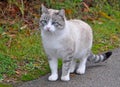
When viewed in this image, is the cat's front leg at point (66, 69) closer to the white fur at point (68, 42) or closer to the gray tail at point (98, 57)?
the white fur at point (68, 42)

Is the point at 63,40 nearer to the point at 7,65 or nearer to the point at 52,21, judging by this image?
the point at 52,21

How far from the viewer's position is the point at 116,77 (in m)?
6.36

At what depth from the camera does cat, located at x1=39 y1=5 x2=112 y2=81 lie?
5.73 metres

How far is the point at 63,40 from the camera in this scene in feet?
19.1

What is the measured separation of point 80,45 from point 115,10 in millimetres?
4588

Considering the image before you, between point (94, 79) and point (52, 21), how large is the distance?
47.4 inches

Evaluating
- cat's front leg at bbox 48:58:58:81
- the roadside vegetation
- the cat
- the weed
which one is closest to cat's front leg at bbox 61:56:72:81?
the cat

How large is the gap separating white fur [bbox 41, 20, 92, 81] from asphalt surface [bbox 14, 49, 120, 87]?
114 millimetres

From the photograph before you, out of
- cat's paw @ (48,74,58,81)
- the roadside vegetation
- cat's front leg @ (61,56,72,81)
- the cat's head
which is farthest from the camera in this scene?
the roadside vegetation

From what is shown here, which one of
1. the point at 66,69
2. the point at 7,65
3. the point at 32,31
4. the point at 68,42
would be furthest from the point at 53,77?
the point at 32,31

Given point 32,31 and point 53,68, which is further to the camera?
point 32,31

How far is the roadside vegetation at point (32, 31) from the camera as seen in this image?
6.55 metres

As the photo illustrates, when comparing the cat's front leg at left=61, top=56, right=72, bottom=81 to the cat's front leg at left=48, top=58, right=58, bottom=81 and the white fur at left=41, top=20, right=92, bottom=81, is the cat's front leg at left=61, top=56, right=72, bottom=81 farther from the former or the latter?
the cat's front leg at left=48, top=58, right=58, bottom=81

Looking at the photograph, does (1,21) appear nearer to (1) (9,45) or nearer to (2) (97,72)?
(1) (9,45)
